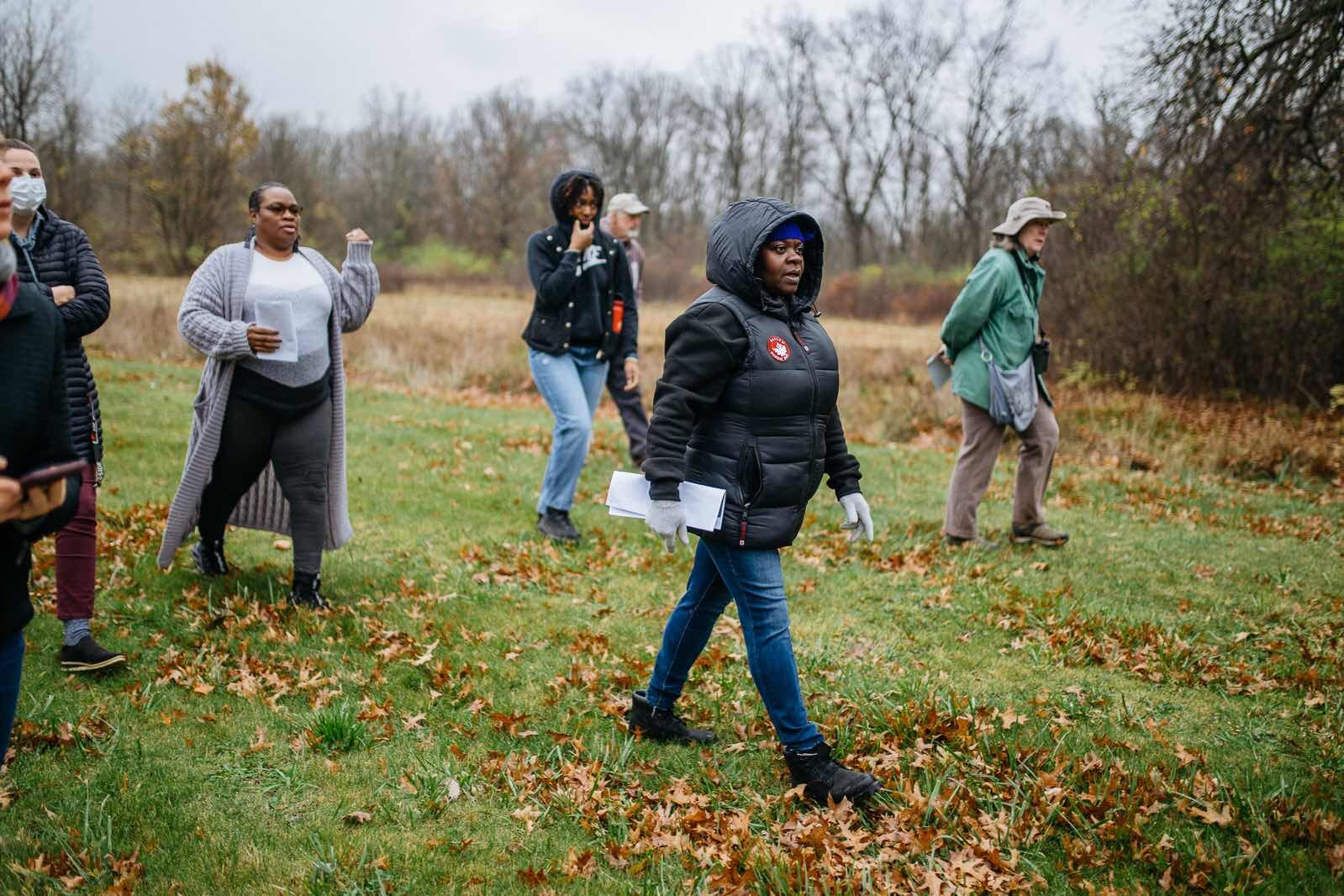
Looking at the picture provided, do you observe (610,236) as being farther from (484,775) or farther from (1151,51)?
(1151,51)

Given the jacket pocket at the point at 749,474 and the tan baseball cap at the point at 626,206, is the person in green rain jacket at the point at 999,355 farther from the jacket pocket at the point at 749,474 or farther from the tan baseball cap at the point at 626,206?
the jacket pocket at the point at 749,474

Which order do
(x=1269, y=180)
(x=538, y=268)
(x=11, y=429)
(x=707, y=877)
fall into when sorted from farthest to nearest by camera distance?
(x=1269, y=180), (x=538, y=268), (x=707, y=877), (x=11, y=429)

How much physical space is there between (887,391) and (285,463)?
480 inches

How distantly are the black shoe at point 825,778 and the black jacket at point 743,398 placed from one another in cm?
82

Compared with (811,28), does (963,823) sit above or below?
below

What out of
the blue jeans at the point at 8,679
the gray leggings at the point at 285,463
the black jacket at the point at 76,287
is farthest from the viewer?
the gray leggings at the point at 285,463

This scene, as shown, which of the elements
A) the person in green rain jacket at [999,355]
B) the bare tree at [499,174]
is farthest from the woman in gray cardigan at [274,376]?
the bare tree at [499,174]

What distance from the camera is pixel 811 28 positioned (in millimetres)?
46906

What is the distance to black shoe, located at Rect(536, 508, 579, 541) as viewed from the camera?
6.92 m

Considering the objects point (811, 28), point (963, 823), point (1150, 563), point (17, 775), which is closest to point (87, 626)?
point (17, 775)

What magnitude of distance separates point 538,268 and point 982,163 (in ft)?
136

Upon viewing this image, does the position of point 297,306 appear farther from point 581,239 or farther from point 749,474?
point 749,474

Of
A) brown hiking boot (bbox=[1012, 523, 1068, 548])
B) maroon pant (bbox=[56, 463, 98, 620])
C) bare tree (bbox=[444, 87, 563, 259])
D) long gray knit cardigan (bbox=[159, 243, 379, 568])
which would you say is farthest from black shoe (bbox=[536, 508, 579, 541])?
bare tree (bbox=[444, 87, 563, 259])

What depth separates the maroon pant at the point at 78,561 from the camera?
14.1ft
